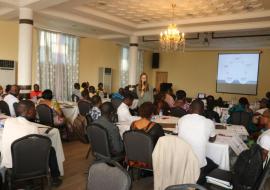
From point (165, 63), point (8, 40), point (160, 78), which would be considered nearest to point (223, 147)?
point (8, 40)

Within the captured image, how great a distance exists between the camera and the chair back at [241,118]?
5699 millimetres

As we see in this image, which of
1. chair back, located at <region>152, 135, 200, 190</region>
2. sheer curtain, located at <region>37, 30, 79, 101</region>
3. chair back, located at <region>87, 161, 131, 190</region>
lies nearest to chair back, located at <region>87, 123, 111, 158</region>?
chair back, located at <region>152, 135, 200, 190</region>

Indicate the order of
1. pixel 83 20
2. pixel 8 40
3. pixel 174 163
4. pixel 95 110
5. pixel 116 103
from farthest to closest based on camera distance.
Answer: pixel 8 40, pixel 83 20, pixel 116 103, pixel 95 110, pixel 174 163

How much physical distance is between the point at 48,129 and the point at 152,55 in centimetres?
1230

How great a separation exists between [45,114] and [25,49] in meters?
2.35

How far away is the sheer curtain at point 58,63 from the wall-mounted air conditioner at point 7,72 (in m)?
0.90

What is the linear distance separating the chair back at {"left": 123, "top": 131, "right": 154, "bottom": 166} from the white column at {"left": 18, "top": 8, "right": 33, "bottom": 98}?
4.58m

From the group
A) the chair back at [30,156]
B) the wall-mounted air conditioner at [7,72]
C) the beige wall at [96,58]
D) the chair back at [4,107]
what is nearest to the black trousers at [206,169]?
the chair back at [30,156]

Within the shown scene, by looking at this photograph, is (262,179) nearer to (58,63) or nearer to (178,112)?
(178,112)

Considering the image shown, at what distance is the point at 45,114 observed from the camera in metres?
5.31

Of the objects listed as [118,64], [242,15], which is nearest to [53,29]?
[118,64]

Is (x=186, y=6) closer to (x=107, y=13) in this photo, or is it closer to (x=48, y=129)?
(x=107, y=13)

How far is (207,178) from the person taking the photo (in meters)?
2.94

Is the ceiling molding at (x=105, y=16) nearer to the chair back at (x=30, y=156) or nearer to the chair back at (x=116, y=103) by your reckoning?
the chair back at (x=116, y=103)
